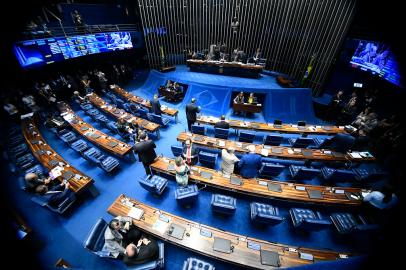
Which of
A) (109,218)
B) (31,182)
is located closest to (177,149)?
(109,218)

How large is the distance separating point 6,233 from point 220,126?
6.84 m

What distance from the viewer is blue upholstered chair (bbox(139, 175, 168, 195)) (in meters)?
4.96

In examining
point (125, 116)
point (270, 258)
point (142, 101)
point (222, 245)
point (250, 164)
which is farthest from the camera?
point (142, 101)

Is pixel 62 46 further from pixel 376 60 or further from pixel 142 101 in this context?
pixel 376 60

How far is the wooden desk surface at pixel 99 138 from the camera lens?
6.62 meters

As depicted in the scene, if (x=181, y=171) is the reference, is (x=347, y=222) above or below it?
below

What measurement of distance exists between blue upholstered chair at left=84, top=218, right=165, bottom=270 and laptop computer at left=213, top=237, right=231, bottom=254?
1194 mm

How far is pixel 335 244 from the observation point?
4.60 m

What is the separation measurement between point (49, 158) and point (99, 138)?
1.79 metres

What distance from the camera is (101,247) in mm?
3979

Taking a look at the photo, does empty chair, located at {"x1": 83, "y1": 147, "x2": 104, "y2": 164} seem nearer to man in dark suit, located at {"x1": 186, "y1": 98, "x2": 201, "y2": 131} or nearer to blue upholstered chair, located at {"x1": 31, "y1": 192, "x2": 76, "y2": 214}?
blue upholstered chair, located at {"x1": 31, "y1": 192, "x2": 76, "y2": 214}

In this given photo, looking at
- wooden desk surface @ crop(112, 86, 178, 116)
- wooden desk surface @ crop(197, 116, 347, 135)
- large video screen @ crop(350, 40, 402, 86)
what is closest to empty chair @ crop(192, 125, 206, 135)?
wooden desk surface @ crop(197, 116, 347, 135)

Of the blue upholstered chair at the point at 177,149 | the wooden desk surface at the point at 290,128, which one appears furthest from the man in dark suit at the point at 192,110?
the blue upholstered chair at the point at 177,149

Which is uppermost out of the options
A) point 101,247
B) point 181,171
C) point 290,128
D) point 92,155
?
point 181,171
